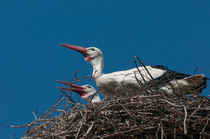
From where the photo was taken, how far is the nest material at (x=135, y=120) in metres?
2.60

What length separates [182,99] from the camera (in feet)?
9.65

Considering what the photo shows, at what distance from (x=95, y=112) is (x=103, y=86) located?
1703 millimetres

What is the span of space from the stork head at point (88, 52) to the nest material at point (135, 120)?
2.04m

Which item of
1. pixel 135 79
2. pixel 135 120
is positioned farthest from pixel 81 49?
pixel 135 120

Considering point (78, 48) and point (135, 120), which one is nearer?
point (135, 120)

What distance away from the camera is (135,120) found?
2.73 m

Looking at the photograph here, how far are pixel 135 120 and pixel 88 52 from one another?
251 cm

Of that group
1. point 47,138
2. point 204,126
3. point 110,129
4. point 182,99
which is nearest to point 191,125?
point 204,126

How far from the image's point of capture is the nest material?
260 cm

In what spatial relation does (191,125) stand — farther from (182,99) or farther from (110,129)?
(110,129)

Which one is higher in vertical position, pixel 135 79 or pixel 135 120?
pixel 135 79

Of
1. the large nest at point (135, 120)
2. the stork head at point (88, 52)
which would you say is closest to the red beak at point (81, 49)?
the stork head at point (88, 52)

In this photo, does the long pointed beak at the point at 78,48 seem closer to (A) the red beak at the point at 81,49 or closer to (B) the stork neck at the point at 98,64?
(A) the red beak at the point at 81,49

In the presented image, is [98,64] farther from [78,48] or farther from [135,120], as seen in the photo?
[135,120]
